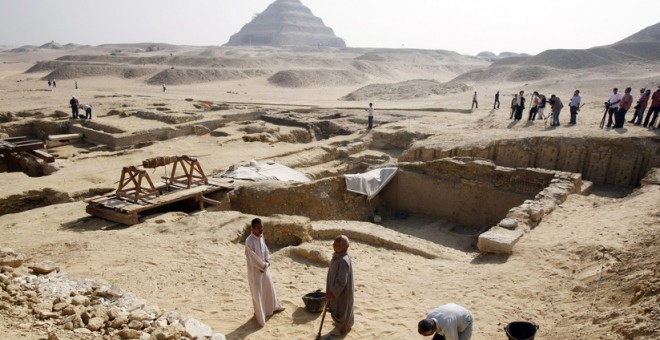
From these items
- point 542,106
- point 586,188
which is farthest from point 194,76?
point 586,188

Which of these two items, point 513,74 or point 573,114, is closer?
point 573,114

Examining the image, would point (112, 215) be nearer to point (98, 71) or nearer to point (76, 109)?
point (76, 109)

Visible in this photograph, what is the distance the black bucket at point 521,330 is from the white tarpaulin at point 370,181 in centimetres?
716

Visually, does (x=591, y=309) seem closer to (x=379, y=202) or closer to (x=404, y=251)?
(x=404, y=251)

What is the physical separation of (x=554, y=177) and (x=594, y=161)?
2146 millimetres

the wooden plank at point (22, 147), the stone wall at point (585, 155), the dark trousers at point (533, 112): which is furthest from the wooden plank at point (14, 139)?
the dark trousers at point (533, 112)

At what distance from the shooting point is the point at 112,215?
8547 mm

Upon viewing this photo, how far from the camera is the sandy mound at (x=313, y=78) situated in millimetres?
46562

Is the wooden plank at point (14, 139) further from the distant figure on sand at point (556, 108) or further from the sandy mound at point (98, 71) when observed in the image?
the sandy mound at point (98, 71)

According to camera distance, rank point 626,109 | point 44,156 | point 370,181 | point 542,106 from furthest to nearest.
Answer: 1. point 542,106
2. point 44,156
3. point 626,109
4. point 370,181

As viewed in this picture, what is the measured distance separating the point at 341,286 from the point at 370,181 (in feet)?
24.0

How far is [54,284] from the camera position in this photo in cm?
477

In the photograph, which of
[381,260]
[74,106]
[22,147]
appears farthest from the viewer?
[74,106]

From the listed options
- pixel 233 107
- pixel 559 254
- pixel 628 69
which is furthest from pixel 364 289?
pixel 628 69
